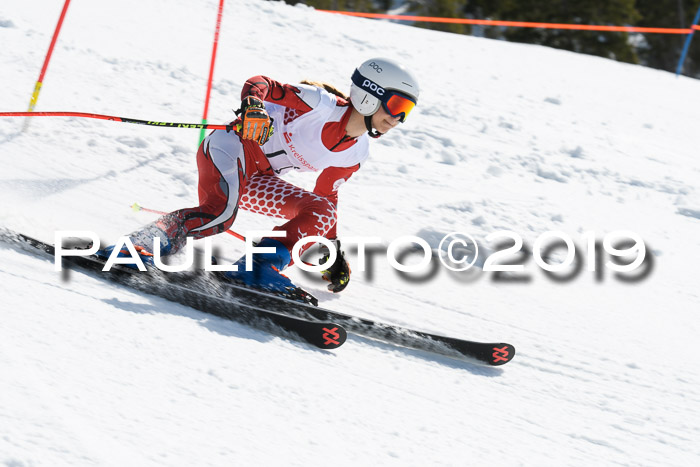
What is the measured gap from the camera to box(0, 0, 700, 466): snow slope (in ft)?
7.27

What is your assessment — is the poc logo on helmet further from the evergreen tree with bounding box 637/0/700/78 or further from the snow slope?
the evergreen tree with bounding box 637/0/700/78

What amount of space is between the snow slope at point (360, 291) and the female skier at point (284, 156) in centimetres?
41

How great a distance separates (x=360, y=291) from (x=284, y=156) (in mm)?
846

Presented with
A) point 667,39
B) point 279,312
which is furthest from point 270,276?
point 667,39

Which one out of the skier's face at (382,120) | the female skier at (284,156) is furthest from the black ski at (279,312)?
the skier's face at (382,120)

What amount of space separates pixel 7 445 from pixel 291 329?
1313 mm

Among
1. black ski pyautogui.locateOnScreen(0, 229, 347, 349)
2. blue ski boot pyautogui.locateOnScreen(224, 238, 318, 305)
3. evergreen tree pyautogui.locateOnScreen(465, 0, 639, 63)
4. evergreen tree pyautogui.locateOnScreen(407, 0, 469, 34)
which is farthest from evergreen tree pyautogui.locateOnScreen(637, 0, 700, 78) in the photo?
black ski pyautogui.locateOnScreen(0, 229, 347, 349)

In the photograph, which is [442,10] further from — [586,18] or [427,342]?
[427,342]

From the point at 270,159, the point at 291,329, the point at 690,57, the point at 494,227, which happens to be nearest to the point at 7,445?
the point at 291,329

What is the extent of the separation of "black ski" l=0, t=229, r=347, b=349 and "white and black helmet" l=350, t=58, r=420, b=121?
994 millimetres

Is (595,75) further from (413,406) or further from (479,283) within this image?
(413,406)

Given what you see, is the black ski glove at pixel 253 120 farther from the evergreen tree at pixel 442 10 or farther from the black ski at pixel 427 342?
the evergreen tree at pixel 442 10

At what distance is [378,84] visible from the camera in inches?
125

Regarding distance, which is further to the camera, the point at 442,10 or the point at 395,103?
the point at 442,10
